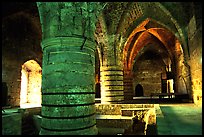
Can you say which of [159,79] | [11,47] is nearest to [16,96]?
[11,47]

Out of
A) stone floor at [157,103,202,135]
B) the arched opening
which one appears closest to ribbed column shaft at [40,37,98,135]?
stone floor at [157,103,202,135]

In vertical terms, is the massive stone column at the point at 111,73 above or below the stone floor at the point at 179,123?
above

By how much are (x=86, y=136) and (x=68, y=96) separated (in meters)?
0.88

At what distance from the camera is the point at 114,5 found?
29.1 feet

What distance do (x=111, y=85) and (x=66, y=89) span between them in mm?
5781

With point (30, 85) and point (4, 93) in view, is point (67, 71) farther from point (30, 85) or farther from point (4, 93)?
point (30, 85)

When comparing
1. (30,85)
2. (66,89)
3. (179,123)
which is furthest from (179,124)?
(30,85)

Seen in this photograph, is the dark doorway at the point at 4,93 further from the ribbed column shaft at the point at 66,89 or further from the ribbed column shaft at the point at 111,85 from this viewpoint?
the ribbed column shaft at the point at 66,89

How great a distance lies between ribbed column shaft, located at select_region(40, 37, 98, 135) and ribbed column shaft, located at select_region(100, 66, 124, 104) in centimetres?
536

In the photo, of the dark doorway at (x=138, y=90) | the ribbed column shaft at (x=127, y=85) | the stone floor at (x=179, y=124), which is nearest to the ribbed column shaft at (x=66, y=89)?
the stone floor at (x=179, y=124)

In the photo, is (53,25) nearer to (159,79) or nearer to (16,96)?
(16,96)

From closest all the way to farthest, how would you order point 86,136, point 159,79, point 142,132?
1. point 86,136
2. point 142,132
3. point 159,79

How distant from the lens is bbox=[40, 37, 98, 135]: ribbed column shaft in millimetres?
3645

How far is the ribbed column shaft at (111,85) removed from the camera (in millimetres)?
9328
